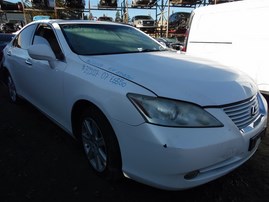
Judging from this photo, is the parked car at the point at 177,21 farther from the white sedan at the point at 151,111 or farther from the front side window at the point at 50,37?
the white sedan at the point at 151,111

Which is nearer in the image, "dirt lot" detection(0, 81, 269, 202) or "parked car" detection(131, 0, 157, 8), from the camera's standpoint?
"dirt lot" detection(0, 81, 269, 202)

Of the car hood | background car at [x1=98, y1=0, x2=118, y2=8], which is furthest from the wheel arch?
background car at [x1=98, y1=0, x2=118, y2=8]

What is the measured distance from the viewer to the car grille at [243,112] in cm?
227

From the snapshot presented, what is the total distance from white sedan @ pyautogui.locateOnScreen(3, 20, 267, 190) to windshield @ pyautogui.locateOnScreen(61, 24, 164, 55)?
0.02m

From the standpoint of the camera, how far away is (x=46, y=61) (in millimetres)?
3393

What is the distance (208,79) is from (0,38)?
759 centimetres

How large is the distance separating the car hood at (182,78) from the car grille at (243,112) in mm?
51

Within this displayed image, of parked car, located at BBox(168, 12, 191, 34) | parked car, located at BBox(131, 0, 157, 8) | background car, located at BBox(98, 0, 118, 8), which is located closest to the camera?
parked car, located at BBox(168, 12, 191, 34)

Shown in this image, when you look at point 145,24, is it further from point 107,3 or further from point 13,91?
point 13,91

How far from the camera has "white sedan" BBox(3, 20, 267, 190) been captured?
208cm

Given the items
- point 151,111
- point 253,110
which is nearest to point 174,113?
point 151,111

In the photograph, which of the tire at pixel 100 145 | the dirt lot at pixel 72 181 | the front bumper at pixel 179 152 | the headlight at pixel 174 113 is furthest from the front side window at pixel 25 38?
the headlight at pixel 174 113

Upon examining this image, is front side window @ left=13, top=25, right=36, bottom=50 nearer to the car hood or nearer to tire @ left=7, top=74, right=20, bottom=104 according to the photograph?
tire @ left=7, top=74, right=20, bottom=104

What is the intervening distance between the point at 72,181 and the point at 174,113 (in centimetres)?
127
